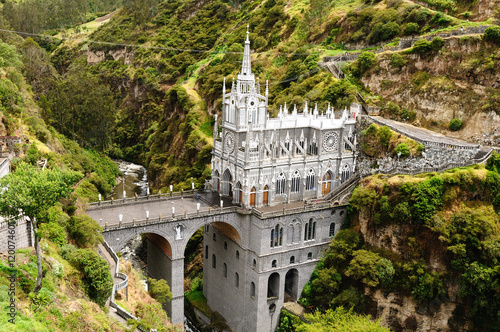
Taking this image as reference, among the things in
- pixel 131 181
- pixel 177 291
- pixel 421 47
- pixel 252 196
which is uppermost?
pixel 421 47

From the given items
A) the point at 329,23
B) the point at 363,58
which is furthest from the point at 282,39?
the point at 363,58

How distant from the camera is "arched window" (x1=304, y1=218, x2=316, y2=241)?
210 feet

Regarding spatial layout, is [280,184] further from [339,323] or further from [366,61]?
[366,61]

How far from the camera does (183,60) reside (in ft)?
458

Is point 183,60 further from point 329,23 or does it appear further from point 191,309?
point 191,309

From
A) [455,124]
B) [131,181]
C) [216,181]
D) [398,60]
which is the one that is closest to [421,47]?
[398,60]

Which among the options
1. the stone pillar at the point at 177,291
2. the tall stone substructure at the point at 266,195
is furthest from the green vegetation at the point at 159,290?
the tall stone substructure at the point at 266,195

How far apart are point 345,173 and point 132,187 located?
55049 mm

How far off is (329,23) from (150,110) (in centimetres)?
5518

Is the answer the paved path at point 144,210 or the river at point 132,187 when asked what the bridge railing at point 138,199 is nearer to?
the paved path at point 144,210

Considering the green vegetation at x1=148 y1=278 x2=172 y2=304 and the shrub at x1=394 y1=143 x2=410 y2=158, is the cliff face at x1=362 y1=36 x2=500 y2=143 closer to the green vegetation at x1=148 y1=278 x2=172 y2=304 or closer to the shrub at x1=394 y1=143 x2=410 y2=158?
the shrub at x1=394 y1=143 x2=410 y2=158

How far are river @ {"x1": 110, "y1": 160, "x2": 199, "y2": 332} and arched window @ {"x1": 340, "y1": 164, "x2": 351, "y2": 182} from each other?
2897cm

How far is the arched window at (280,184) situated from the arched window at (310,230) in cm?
529

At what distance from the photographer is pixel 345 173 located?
2741 inches
